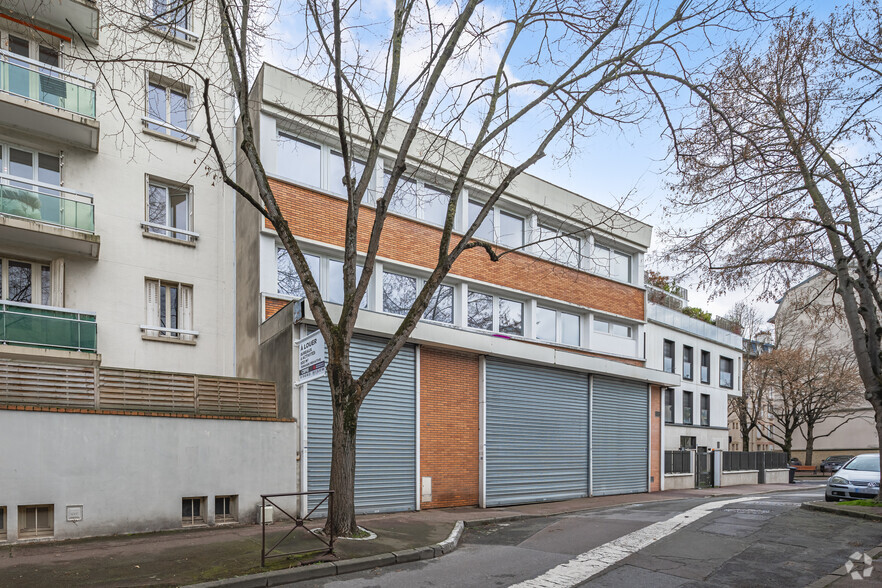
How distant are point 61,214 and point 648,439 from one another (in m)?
18.7

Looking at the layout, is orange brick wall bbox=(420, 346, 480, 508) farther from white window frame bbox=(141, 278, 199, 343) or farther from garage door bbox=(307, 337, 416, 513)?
white window frame bbox=(141, 278, 199, 343)

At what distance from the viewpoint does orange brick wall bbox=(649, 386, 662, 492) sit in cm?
2244

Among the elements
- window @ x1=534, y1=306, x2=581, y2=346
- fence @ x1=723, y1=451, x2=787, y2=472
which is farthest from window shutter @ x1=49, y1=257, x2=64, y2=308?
fence @ x1=723, y1=451, x2=787, y2=472

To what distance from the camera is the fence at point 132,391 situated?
392 inches

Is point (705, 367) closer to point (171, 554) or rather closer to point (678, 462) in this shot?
point (678, 462)

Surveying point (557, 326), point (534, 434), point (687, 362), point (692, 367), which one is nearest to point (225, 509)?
point (534, 434)

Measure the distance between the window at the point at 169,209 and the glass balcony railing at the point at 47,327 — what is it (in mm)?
2826

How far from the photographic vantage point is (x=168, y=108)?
15945 millimetres

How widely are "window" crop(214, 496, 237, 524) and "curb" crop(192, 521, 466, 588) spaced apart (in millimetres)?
3954

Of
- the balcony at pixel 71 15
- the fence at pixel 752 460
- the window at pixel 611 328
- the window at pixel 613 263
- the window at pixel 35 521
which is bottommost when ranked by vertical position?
the fence at pixel 752 460

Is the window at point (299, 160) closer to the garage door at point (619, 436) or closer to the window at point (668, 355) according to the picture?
the garage door at point (619, 436)

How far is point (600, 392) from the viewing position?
66.7 ft

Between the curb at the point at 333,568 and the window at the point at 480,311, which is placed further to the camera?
the window at the point at 480,311

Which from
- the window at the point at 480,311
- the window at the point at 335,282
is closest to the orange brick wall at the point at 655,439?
the window at the point at 480,311
